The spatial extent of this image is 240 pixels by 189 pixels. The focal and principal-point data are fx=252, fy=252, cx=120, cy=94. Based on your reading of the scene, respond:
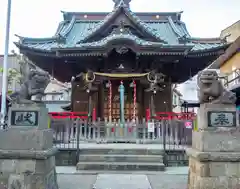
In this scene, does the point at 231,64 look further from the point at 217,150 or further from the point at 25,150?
the point at 25,150

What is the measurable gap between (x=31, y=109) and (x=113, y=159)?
181 inches

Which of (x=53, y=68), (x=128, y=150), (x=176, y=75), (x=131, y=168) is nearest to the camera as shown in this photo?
(x=131, y=168)

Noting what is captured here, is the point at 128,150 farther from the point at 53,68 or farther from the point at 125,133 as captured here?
the point at 53,68

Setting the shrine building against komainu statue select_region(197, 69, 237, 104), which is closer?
komainu statue select_region(197, 69, 237, 104)

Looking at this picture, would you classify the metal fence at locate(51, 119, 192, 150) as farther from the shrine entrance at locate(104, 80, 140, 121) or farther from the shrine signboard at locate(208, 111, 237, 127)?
the shrine signboard at locate(208, 111, 237, 127)

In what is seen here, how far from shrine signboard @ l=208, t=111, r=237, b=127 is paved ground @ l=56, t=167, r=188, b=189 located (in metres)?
2.16

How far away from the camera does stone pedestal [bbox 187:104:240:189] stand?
5500 mm

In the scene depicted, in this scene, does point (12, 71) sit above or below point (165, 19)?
below

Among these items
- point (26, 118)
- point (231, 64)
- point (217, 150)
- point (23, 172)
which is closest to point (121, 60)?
point (26, 118)

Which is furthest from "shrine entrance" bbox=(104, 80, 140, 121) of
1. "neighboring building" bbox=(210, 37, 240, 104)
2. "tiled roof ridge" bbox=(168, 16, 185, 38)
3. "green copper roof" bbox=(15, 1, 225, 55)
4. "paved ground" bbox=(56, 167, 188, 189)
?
"neighboring building" bbox=(210, 37, 240, 104)

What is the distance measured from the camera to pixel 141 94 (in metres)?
15.4

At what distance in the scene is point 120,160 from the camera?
9414mm

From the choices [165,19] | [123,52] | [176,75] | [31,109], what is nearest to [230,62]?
[165,19]

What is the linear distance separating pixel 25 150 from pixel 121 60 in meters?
10.0
